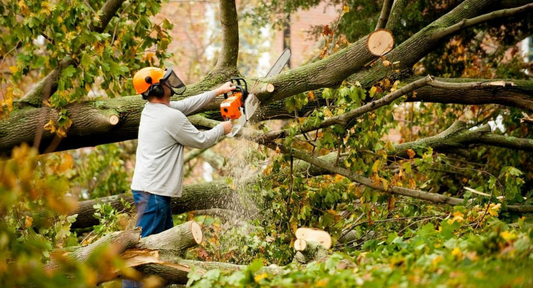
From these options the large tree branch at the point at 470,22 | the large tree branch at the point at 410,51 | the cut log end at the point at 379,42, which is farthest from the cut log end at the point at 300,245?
the large tree branch at the point at 470,22

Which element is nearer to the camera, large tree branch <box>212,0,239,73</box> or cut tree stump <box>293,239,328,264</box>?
cut tree stump <box>293,239,328,264</box>

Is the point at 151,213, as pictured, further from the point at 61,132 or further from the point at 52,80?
the point at 52,80

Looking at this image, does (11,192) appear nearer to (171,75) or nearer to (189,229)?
(189,229)

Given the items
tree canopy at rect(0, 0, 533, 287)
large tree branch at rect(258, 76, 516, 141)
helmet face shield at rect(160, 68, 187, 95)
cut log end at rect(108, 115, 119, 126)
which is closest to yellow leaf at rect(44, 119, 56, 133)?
tree canopy at rect(0, 0, 533, 287)

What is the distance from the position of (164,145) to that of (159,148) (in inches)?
1.7

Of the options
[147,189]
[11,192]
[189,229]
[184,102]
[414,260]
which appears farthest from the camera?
[184,102]

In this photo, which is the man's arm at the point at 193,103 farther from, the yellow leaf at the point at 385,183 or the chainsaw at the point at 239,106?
the yellow leaf at the point at 385,183

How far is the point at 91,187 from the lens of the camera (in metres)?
10.2

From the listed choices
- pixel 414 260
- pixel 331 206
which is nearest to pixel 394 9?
pixel 331 206

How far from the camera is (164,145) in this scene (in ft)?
16.9

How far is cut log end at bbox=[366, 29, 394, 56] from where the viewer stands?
541cm

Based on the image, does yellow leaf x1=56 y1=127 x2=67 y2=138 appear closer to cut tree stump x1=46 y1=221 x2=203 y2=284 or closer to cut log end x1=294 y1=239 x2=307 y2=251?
cut tree stump x1=46 y1=221 x2=203 y2=284

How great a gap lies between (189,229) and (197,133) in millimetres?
956

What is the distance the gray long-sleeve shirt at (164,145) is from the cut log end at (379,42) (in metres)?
1.34
